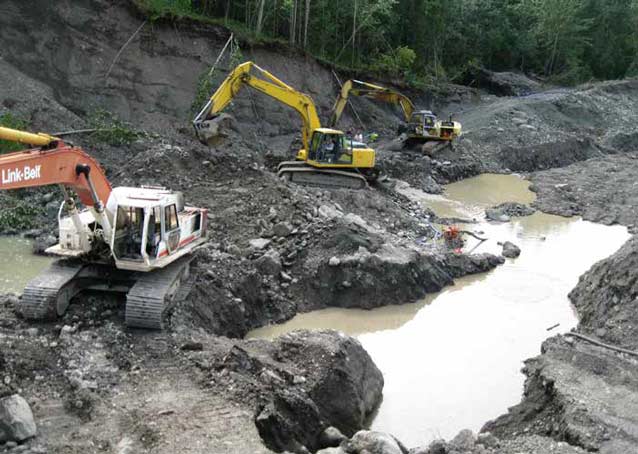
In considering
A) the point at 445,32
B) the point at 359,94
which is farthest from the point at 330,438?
the point at 445,32

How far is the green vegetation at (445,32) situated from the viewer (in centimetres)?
2941

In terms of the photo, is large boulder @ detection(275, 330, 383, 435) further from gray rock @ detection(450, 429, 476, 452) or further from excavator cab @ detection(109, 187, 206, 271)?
excavator cab @ detection(109, 187, 206, 271)

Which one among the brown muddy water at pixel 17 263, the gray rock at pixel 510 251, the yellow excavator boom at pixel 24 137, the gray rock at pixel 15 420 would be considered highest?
the yellow excavator boom at pixel 24 137

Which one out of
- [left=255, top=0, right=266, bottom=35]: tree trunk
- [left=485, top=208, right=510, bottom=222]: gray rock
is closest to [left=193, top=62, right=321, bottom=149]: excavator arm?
[left=485, top=208, right=510, bottom=222]: gray rock

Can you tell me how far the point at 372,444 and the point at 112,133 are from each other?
15351 millimetres

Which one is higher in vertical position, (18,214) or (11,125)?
(11,125)

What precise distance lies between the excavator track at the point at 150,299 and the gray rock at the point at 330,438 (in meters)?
2.78

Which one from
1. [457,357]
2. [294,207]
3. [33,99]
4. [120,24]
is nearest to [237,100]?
[120,24]

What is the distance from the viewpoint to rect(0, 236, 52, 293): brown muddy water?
12.5 metres

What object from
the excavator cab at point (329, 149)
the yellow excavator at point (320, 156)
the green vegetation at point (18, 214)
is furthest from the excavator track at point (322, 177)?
the green vegetation at point (18, 214)

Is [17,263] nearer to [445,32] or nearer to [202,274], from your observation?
[202,274]

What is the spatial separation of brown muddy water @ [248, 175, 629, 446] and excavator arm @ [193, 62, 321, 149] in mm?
5938

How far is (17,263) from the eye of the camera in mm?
13453

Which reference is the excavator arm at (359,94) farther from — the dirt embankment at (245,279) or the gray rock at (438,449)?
the gray rock at (438,449)
